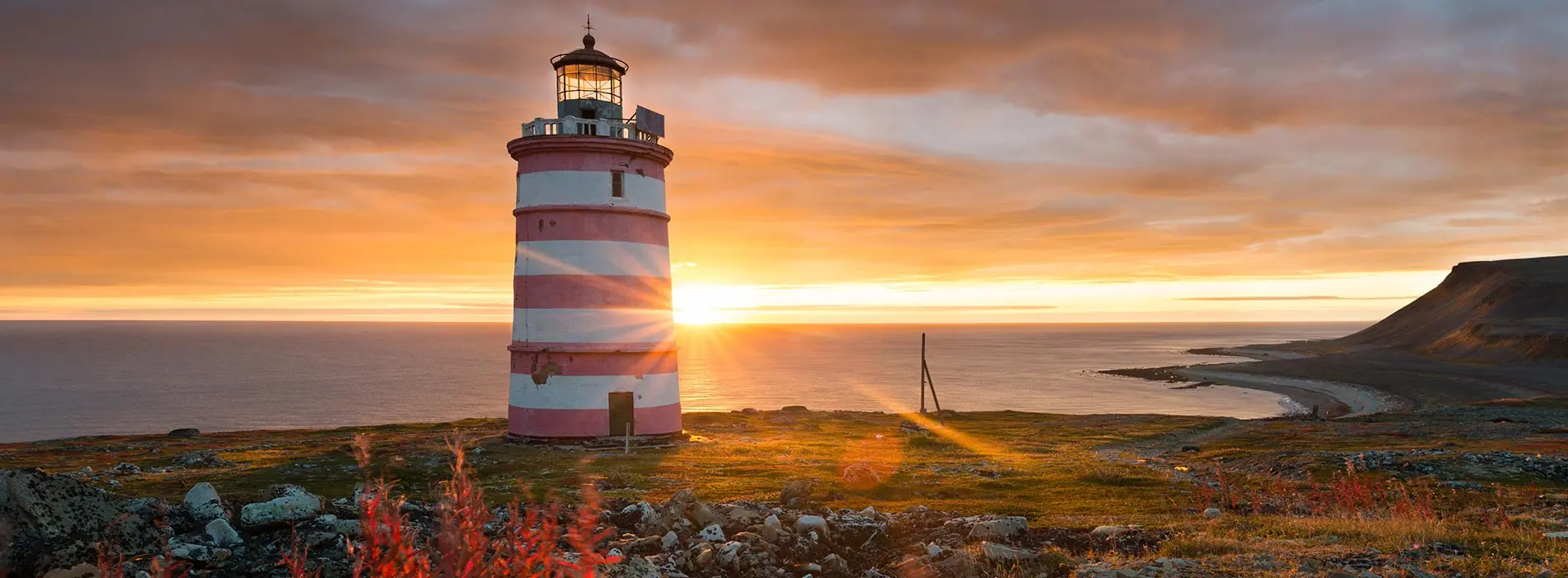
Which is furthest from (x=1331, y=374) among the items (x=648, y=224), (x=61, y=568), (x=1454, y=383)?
(x=61, y=568)

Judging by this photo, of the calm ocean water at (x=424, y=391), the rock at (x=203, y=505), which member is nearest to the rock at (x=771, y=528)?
the rock at (x=203, y=505)

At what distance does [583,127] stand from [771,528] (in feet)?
62.0

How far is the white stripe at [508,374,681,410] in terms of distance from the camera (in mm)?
27031

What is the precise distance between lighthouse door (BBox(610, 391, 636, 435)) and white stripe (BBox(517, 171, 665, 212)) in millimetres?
6031

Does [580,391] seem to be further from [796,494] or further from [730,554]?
[730,554]

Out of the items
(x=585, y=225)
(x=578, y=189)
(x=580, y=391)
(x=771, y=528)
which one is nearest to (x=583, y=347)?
(x=580, y=391)

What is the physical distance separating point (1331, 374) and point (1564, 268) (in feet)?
280

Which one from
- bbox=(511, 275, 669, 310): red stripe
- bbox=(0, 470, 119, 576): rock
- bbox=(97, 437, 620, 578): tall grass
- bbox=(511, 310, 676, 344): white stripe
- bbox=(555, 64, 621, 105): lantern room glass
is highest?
bbox=(555, 64, 621, 105): lantern room glass

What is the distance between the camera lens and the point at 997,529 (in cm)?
1222

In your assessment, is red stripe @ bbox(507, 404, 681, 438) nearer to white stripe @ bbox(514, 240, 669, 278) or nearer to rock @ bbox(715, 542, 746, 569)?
white stripe @ bbox(514, 240, 669, 278)

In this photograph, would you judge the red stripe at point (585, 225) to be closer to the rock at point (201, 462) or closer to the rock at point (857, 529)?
the rock at point (201, 462)

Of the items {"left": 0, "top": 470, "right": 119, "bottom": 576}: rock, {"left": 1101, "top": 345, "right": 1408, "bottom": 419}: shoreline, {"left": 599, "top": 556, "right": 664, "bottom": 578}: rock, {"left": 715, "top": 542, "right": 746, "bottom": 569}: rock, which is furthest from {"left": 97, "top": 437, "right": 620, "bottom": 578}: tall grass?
{"left": 1101, "top": 345, "right": 1408, "bottom": 419}: shoreline

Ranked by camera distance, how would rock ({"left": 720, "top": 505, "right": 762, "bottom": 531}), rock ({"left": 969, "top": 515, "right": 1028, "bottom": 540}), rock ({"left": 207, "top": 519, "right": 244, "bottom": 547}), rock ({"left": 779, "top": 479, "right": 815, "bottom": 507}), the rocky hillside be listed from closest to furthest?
rock ({"left": 207, "top": 519, "right": 244, "bottom": 547})
rock ({"left": 969, "top": 515, "right": 1028, "bottom": 540})
rock ({"left": 720, "top": 505, "right": 762, "bottom": 531})
rock ({"left": 779, "top": 479, "right": 815, "bottom": 507})
the rocky hillside

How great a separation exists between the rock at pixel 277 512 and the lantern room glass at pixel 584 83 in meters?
Result: 19.1
